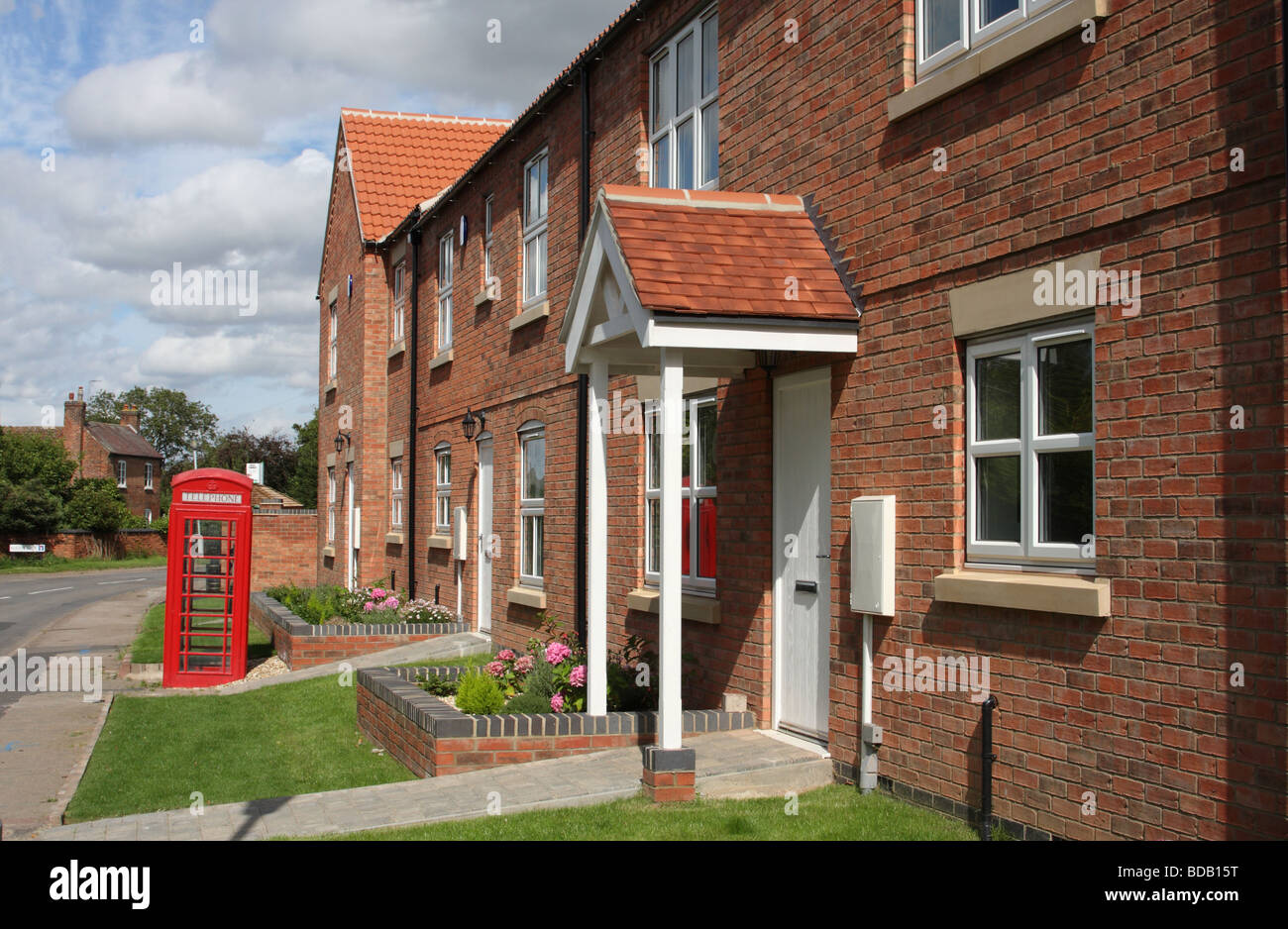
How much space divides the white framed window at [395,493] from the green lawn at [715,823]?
50.5 feet

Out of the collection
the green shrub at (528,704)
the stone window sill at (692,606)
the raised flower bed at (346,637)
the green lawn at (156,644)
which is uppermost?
the stone window sill at (692,606)

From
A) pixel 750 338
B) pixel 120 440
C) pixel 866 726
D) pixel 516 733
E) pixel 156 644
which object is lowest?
pixel 156 644

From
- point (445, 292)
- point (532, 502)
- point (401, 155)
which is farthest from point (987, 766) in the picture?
point (401, 155)

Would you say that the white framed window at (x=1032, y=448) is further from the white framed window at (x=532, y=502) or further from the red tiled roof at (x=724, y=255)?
the white framed window at (x=532, y=502)

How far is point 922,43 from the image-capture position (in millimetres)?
7320

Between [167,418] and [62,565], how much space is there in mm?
75243

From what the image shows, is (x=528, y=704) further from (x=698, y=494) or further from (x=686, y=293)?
(x=686, y=293)

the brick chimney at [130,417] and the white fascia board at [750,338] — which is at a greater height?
the brick chimney at [130,417]

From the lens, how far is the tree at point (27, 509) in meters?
51.5

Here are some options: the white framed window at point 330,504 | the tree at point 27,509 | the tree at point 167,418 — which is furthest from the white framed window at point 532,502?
the tree at point 167,418

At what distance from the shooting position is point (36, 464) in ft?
193

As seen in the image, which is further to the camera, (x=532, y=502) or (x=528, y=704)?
(x=532, y=502)

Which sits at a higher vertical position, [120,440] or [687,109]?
[120,440]

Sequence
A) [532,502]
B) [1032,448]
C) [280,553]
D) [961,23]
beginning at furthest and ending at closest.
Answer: [280,553] → [532,502] → [961,23] → [1032,448]
